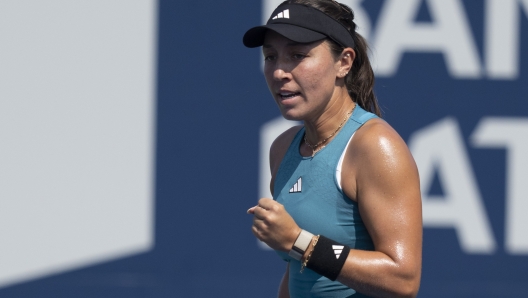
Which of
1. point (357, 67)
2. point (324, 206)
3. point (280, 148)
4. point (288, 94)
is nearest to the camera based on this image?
point (324, 206)

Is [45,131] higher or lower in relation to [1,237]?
higher

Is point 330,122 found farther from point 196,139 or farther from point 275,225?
point 196,139

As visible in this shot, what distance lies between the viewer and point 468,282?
3621 mm

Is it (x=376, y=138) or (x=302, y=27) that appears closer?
(x=376, y=138)

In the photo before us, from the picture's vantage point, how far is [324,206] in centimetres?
169

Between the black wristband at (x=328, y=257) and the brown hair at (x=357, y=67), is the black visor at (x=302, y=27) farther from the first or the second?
the black wristband at (x=328, y=257)

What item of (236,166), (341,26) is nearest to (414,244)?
(341,26)

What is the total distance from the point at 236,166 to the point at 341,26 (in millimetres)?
1868

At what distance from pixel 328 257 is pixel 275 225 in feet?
0.43

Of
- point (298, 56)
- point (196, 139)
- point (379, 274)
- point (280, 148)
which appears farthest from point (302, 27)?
point (196, 139)

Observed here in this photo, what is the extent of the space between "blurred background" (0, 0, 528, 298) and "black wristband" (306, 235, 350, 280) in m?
2.01

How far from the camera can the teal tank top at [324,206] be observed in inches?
66.2

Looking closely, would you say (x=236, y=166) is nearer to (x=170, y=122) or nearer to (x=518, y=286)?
(x=170, y=122)

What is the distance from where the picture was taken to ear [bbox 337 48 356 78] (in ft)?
6.03
